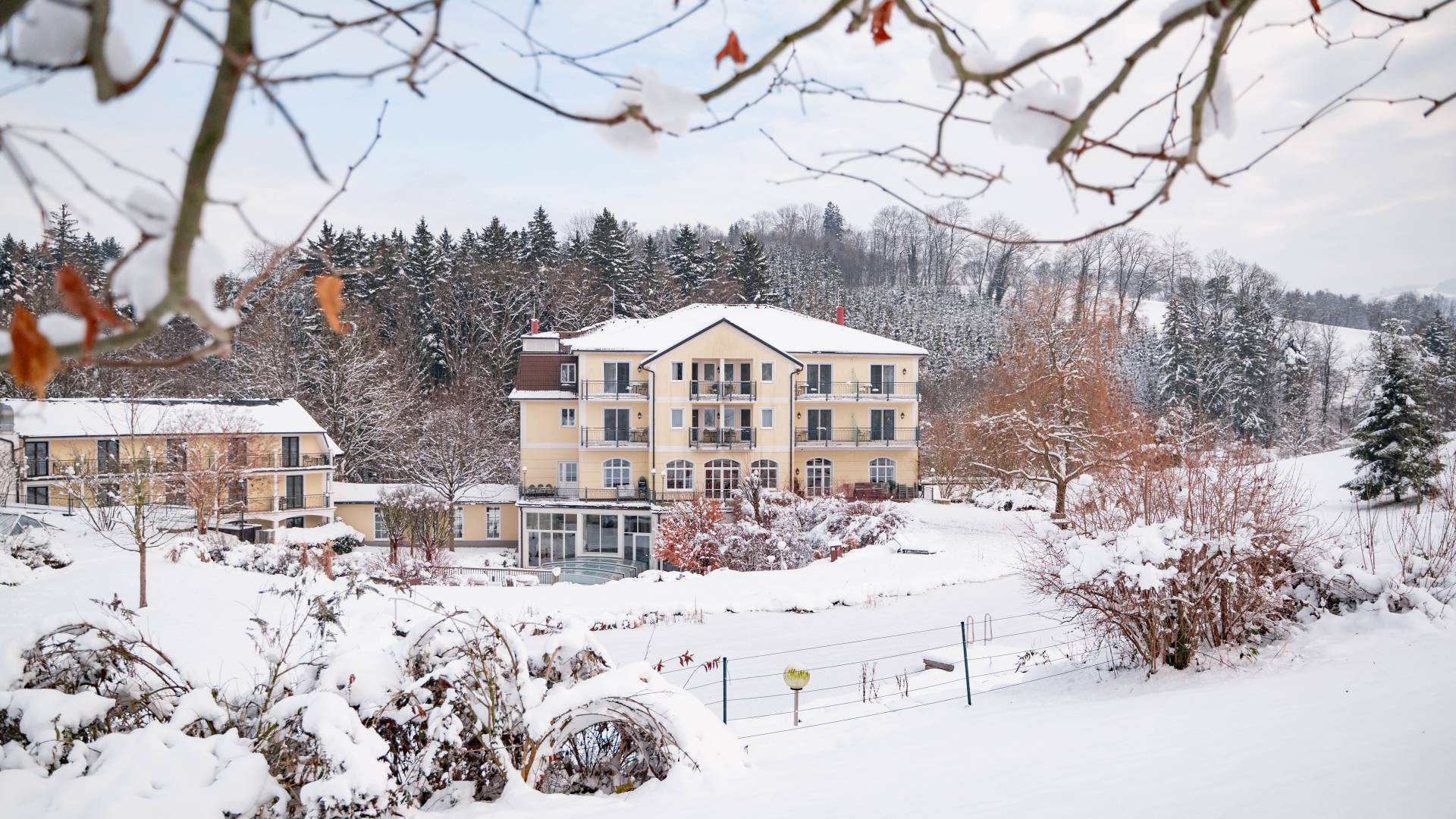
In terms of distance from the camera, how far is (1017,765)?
440 centimetres

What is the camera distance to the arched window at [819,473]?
26.7 m

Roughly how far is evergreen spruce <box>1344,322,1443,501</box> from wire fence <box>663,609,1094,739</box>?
32.3 feet

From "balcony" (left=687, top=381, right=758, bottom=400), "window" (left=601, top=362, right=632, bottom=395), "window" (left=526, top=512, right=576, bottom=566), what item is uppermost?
"window" (left=601, top=362, right=632, bottom=395)

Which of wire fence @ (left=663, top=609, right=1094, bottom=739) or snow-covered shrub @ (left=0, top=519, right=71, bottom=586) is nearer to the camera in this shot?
wire fence @ (left=663, top=609, right=1094, bottom=739)

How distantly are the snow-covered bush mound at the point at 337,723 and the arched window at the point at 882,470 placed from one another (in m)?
22.8

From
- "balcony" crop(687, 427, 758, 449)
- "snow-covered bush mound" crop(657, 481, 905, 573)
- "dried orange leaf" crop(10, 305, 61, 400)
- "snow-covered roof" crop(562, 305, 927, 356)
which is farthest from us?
"snow-covered roof" crop(562, 305, 927, 356)

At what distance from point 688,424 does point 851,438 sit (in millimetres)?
5575

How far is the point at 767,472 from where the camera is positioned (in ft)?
85.1

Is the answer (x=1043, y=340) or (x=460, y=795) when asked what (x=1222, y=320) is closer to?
(x=1043, y=340)

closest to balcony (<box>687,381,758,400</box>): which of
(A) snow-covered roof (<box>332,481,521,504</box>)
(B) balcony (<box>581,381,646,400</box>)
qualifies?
(B) balcony (<box>581,381,646,400</box>)

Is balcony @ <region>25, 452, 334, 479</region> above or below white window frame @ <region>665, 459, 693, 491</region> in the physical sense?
above

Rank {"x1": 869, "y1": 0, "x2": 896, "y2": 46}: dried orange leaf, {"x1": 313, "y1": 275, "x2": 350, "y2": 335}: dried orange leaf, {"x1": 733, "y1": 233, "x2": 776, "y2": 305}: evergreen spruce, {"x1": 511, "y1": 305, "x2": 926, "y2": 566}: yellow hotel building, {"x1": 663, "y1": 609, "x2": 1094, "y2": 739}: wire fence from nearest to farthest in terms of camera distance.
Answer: {"x1": 313, "y1": 275, "x2": 350, "y2": 335}: dried orange leaf < {"x1": 869, "y1": 0, "x2": 896, "y2": 46}: dried orange leaf < {"x1": 663, "y1": 609, "x2": 1094, "y2": 739}: wire fence < {"x1": 511, "y1": 305, "x2": 926, "y2": 566}: yellow hotel building < {"x1": 733, "y1": 233, "x2": 776, "y2": 305}: evergreen spruce

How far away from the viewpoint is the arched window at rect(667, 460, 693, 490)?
25.5 metres

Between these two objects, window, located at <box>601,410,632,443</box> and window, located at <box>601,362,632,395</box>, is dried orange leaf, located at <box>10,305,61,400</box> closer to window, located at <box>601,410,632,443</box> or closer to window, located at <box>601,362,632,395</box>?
window, located at <box>601,410,632,443</box>
